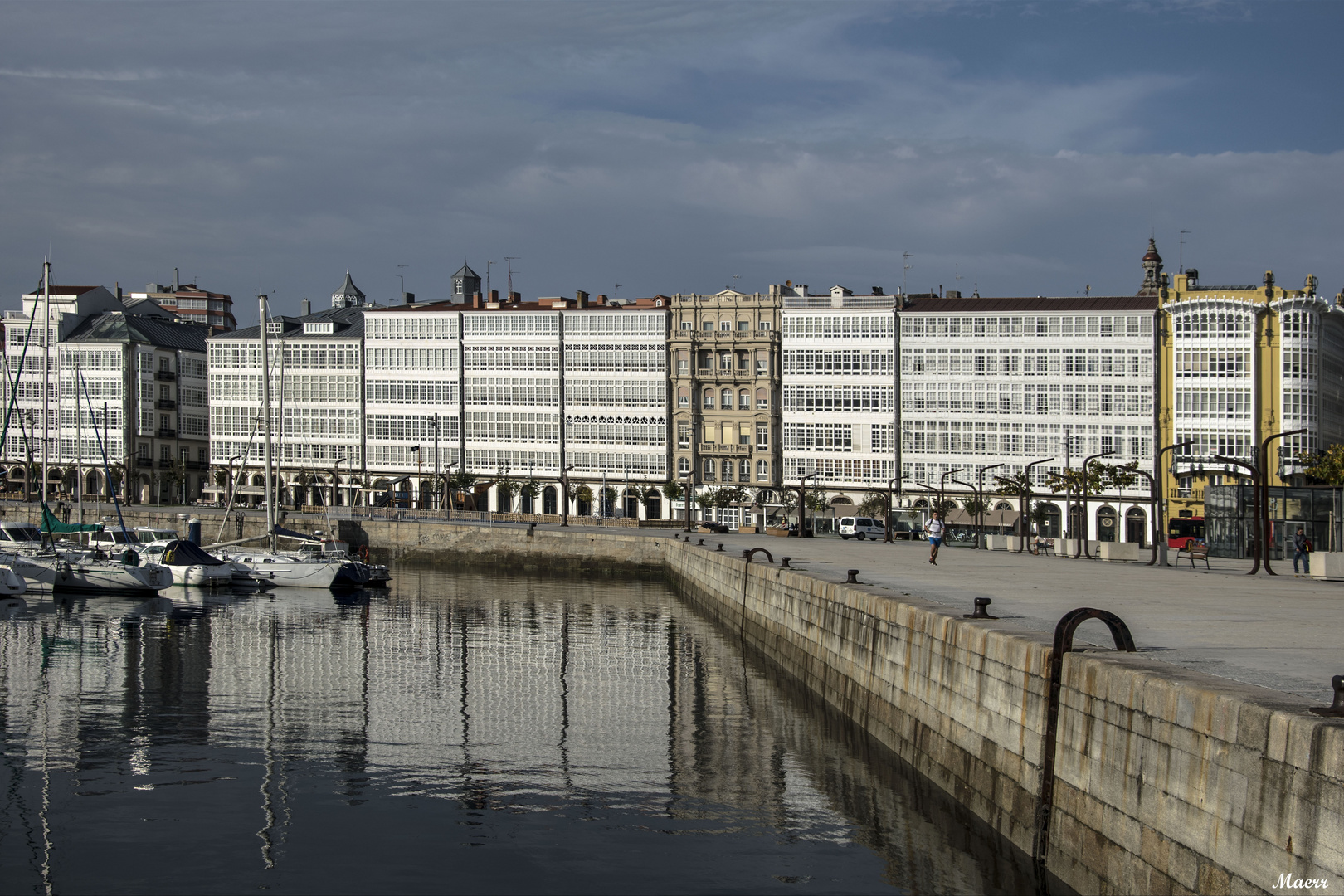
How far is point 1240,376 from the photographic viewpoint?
9775 cm

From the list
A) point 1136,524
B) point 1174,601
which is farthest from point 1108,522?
point 1174,601

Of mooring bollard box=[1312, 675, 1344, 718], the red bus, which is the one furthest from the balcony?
mooring bollard box=[1312, 675, 1344, 718]

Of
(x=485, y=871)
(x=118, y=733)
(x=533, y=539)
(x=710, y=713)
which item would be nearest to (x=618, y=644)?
(x=710, y=713)

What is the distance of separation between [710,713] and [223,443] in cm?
10956

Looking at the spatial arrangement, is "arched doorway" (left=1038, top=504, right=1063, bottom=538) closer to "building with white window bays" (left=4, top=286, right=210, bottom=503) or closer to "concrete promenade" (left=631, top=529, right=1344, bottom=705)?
"concrete promenade" (left=631, top=529, right=1344, bottom=705)

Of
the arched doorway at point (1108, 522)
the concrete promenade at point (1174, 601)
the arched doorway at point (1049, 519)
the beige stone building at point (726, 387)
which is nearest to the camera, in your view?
the concrete promenade at point (1174, 601)

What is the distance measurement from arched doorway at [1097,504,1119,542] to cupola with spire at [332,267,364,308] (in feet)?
307

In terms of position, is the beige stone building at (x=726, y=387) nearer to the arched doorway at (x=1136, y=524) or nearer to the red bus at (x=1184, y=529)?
the arched doorway at (x=1136, y=524)

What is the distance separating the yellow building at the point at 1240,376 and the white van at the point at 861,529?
21392mm

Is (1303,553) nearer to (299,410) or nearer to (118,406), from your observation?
(299,410)

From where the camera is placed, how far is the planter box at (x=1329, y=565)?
3669cm

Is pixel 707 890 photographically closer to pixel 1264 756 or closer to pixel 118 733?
pixel 1264 756

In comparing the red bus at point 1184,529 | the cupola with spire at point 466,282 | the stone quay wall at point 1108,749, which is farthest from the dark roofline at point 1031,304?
the stone quay wall at point 1108,749

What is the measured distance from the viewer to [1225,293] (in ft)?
325
